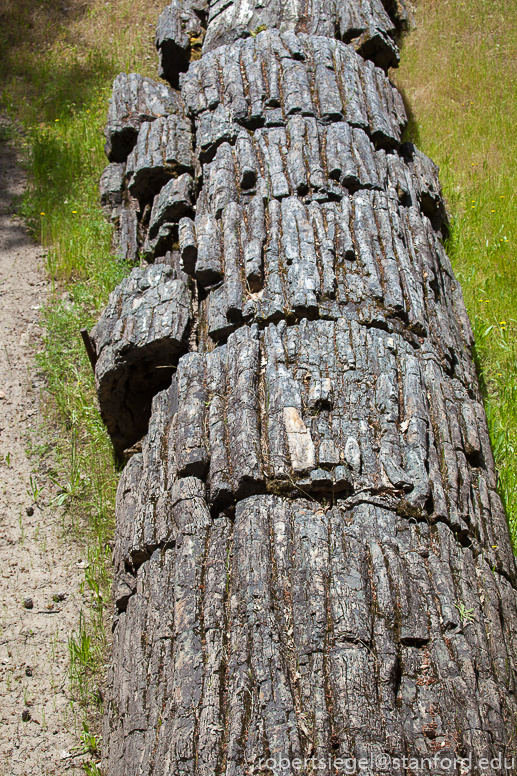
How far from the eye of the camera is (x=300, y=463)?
275cm

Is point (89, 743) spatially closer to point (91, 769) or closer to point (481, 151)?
point (91, 769)

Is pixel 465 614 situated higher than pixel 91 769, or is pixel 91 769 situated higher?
pixel 465 614

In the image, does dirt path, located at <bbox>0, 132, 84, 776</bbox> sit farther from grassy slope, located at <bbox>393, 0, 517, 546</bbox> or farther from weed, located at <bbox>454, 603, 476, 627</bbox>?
grassy slope, located at <bbox>393, 0, 517, 546</bbox>

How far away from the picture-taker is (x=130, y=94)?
19.8ft

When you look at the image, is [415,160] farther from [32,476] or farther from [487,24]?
[487,24]

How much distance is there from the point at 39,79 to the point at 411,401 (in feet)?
22.7

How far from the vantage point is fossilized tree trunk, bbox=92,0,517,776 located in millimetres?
2236

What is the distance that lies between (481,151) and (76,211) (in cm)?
391

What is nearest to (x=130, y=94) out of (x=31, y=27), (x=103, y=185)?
(x=103, y=185)

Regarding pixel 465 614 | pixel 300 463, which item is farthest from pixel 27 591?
pixel 465 614

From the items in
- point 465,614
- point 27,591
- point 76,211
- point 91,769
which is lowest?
point 91,769

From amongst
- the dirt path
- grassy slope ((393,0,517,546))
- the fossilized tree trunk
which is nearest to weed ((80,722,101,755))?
the dirt path

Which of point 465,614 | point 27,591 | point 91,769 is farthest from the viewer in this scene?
point 27,591

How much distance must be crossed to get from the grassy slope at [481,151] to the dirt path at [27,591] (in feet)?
7.86
